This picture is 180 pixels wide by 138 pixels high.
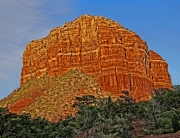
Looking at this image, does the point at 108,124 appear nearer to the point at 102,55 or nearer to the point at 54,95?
the point at 54,95

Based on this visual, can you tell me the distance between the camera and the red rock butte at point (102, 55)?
97.2 metres

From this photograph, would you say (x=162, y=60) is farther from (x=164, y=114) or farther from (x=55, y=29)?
(x=164, y=114)

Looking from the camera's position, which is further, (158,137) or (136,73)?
A: (136,73)

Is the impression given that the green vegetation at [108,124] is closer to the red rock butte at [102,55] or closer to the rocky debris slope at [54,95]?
the rocky debris slope at [54,95]

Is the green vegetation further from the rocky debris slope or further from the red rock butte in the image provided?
the red rock butte

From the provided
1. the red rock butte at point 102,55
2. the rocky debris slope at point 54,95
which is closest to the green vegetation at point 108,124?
the rocky debris slope at point 54,95

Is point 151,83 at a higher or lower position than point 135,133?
higher

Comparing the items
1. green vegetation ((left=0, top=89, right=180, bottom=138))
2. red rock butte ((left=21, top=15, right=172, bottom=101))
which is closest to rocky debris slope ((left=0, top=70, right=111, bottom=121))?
red rock butte ((left=21, top=15, right=172, bottom=101))

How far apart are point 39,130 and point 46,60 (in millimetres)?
58369

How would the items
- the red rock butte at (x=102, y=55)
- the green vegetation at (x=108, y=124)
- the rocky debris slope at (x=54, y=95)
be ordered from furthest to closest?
the red rock butte at (x=102, y=55) → the rocky debris slope at (x=54, y=95) → the green vegetation at (x=108, y=124)

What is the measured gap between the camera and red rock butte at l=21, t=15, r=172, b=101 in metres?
97.2

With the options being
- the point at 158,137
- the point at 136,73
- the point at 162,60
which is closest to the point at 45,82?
the point at 136,73

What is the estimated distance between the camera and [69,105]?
84375mm

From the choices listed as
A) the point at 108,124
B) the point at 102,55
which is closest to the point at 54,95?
the point at 102,55
